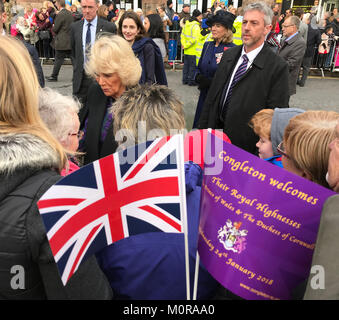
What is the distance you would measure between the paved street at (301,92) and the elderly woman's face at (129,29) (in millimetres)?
1828

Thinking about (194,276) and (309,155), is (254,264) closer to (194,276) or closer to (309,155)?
(194,276)

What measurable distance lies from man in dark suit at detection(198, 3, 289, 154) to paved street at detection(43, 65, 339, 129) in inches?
83.3

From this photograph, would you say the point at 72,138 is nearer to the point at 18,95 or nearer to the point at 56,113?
the point at 56,113

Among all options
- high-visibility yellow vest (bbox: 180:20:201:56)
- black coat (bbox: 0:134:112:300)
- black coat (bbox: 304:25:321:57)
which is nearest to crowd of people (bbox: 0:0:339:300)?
black coat (bbox: 0:134:112:300)

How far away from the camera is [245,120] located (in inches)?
122

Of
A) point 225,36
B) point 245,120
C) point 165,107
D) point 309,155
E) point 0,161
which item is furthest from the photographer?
point 225,36

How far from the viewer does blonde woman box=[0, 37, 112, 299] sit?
94 cm

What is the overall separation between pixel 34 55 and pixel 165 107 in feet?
9.62

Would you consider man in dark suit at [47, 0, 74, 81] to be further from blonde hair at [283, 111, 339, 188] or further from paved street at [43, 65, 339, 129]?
blonde hair at [283, 111, 339, 188]

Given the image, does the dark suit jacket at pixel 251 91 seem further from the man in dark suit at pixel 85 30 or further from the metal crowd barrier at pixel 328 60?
the metal crowd barrier at pixel 328 60

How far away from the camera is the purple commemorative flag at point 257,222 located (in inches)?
37.9

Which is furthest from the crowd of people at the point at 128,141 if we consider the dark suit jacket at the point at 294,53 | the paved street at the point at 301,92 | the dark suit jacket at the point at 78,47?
the dark suit jacket at the point at 294,53

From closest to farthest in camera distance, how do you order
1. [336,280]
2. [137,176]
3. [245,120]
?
[336,280], [137,176], [245,120]
